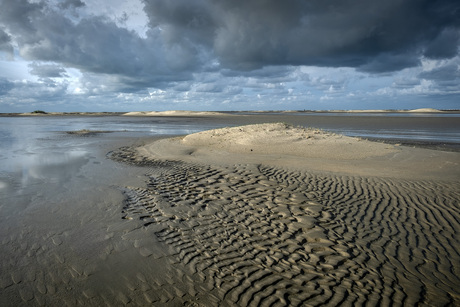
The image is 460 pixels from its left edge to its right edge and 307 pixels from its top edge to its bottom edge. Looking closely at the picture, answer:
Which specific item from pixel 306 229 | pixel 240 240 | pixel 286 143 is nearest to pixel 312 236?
pixel 306 229

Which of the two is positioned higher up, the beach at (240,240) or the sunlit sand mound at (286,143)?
the sunlit sand mound at (286,143)

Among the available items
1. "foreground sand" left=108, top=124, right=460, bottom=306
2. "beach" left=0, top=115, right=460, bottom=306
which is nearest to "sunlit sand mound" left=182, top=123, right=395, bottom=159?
"foreground sand" left=108, top=124, right=460, bottom=306

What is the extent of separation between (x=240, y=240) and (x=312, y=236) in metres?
1.29

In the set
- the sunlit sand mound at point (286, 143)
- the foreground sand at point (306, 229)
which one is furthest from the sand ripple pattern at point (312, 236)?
the sunlit sand mound at point (286, 143)

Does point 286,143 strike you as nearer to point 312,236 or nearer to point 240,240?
point 312,236

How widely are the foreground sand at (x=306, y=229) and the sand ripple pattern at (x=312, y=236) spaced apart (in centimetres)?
2

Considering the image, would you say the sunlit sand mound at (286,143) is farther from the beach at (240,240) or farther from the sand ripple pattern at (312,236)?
the sand ripple pattern at (312,236)

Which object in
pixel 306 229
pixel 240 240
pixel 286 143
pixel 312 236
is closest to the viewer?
pixel 240 240

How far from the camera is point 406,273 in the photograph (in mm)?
3633

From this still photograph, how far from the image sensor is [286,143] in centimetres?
1338

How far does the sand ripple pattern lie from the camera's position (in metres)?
3.28

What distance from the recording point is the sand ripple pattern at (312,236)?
3.28m

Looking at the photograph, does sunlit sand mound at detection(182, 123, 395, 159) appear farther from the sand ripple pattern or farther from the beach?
the sand ripple pattern

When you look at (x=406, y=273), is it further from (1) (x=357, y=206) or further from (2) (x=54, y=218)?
(2) (x=54, y=218)
